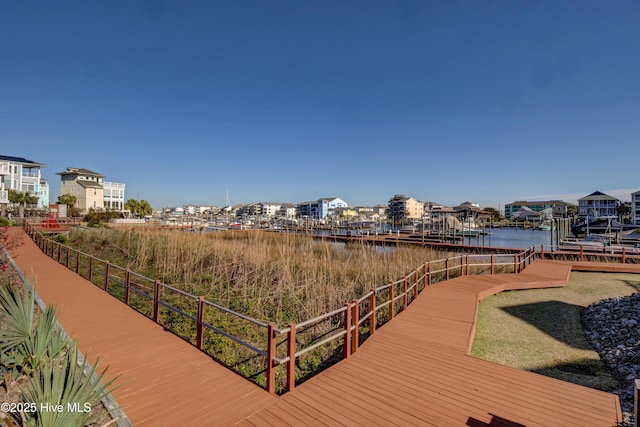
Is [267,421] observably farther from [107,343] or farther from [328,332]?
[328,332]

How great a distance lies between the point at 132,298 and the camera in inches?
310

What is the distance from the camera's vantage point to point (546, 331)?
6.34 meters

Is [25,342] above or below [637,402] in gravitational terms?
below

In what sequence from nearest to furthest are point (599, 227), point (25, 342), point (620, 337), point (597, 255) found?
point (25, 342)
point (620, 337)
point (597, 255)
point (599, 227)

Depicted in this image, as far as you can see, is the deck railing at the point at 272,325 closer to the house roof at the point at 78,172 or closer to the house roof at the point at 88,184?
the house roof at the point at 88,184

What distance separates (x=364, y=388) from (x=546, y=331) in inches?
201

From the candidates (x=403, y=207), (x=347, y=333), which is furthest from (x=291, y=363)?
(x=403, y=207)

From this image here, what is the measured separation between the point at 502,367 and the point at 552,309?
5038mm

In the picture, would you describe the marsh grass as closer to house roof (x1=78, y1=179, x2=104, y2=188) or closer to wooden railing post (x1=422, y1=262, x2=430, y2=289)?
wooden railing post (x1=422, y1=262, x2=430, y2=289)

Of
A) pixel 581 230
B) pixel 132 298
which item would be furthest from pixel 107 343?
pixel 581 230

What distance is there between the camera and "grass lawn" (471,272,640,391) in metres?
4.83

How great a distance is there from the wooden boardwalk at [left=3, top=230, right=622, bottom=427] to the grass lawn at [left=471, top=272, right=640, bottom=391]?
1.00 metres

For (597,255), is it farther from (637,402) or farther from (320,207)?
(320,207)

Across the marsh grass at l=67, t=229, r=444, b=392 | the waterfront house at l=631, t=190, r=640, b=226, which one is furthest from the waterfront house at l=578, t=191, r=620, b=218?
the marsh grass at l=67, t=229, r=444, b=392
